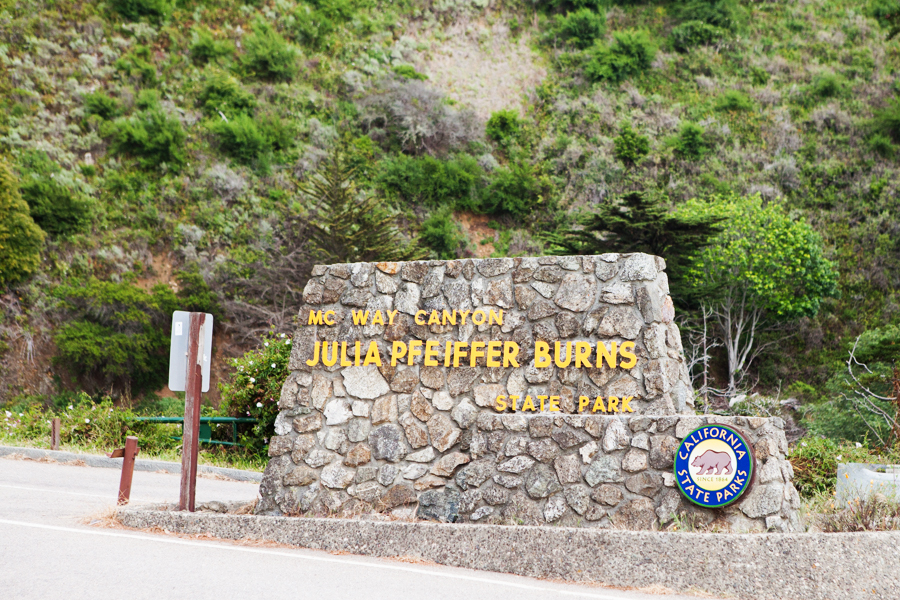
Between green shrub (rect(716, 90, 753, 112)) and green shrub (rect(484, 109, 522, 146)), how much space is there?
9.63m

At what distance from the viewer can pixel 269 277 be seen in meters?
24.5

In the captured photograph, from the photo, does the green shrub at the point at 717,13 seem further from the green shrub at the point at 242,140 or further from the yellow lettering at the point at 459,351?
the yellow lettering at the point at 459,351

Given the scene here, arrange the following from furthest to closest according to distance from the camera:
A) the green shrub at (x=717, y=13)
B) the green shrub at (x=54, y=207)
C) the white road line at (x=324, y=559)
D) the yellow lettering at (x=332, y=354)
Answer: the green shrub at (x=717, y=13), the green shrub at (x=54, y=207), the yellow lettering at (x=332, y=354), the white road line at (x=324, y=559)

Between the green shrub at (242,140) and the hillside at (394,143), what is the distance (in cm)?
9

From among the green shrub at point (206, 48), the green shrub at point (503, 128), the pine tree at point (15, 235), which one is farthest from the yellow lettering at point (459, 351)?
the green shrub at point (206, 48)

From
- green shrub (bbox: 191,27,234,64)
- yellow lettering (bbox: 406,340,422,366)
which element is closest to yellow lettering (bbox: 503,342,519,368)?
yellow lettering (bbox: 406,340,422,366)

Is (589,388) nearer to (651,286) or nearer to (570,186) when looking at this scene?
(651,286)

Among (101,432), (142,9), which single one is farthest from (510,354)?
(142,9)

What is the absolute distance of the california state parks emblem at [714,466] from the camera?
5680 mm

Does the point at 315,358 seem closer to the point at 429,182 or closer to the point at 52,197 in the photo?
the point at 52,197

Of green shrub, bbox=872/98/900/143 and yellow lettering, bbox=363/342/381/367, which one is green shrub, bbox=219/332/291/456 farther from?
green shrub, bbox=872/98/900/143

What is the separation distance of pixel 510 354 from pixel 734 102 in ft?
107

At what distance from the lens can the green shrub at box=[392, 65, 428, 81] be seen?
1426 inches

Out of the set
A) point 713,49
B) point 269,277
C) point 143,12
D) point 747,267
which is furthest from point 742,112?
point 143,12
